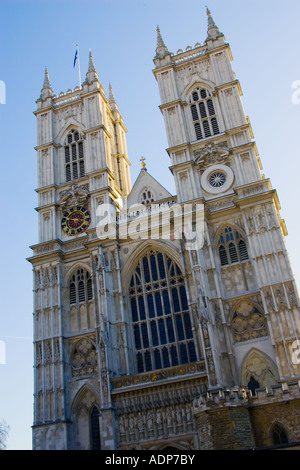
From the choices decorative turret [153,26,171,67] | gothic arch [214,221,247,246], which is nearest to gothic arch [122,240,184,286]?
gothic arch [214,221,247,246]

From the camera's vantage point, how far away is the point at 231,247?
30.1 meters

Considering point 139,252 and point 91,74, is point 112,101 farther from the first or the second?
point 139,252

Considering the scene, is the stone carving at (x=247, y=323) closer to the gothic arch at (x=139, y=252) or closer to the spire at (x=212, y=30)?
the gothic arch at (x=139, y=252)

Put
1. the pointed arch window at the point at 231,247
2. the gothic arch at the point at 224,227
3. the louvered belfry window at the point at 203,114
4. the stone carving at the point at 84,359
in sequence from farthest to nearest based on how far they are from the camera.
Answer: the louvered belfry window at the point at 203,114 → the gothic arch at the point at 224,227 → the pointed arch window at the point at 231,247 → the stone carving at the point at 84,359

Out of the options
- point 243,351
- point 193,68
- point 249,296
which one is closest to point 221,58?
point 193,68

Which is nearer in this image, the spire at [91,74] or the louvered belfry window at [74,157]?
the louvered belfry window at [74,157]

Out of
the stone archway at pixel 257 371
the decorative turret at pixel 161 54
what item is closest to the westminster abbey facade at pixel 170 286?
the stone archway at pixel 257 371

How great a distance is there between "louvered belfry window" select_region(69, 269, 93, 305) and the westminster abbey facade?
94 millimetres

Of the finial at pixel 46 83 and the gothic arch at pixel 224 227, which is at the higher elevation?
the finial at pixel 46 83

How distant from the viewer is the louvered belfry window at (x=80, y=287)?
31844 mm

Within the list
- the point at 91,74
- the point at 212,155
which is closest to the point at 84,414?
the point at 212,155

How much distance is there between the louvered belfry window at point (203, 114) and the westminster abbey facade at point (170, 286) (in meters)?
0.08

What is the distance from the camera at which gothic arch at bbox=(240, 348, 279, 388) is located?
2638 cm
